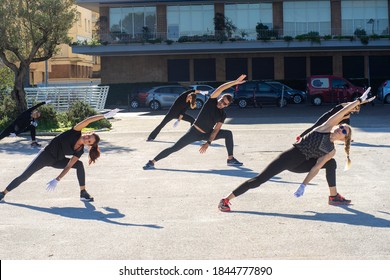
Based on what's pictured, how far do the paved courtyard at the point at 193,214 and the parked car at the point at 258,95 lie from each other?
2213 centimetres

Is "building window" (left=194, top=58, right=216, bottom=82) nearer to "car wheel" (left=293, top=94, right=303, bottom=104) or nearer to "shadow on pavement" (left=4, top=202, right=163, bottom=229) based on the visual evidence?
"car wheel" (left=293, top=94, right=303, bottom=104)

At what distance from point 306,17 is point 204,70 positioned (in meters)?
7.86

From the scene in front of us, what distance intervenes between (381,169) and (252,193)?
138 inches

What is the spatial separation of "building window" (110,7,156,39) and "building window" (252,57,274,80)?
7.41 meters

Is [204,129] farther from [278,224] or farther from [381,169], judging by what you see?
[278,224]

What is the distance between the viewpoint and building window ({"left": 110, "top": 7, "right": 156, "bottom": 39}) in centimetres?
4731

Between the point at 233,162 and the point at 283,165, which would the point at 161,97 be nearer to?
the point at 233,162

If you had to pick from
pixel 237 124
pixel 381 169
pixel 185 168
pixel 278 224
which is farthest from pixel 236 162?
pixel 237 124

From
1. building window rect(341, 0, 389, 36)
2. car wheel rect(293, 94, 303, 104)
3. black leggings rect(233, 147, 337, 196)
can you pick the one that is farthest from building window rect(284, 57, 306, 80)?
black leggings rect(233, 147, 337, 196)

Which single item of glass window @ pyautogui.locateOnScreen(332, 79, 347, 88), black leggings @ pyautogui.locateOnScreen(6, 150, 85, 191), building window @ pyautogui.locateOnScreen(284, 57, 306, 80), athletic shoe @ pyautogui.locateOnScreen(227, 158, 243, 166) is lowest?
athletic shoe @ pyautogui.locateOnScreen(227, 158, 243, 166)

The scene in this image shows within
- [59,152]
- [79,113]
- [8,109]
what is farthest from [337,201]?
[8,109]

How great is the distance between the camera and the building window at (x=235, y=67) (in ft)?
161

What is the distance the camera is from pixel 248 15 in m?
46.6

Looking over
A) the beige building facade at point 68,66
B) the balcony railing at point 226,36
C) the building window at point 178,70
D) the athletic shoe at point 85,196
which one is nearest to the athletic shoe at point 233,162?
the athletic shoe at point 85,196
